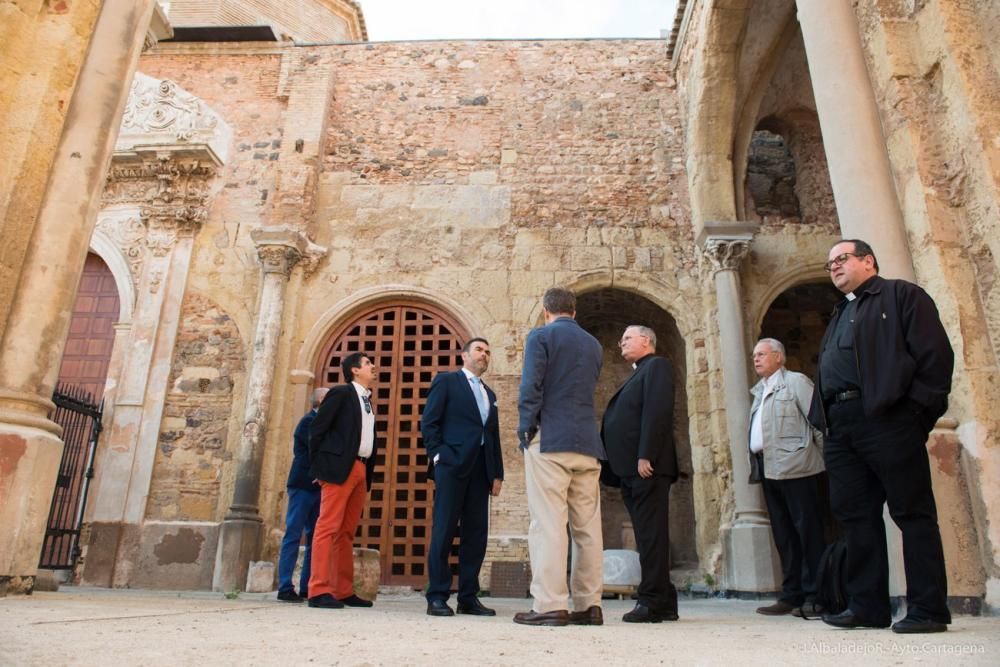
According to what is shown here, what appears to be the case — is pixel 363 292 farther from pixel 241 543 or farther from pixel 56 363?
pixel 56 363

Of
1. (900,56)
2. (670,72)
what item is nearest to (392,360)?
(670,72)

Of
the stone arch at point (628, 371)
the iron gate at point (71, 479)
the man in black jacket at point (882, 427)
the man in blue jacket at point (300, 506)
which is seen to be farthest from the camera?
the stone arch at point (628, 371)

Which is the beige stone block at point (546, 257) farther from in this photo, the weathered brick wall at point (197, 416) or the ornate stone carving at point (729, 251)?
the weathered brick wall at point (197, 416)

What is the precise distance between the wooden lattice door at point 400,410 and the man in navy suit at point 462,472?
4.20m

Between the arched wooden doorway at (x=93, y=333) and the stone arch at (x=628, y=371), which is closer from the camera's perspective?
the arched wooden doorway at (x=93, y=333)

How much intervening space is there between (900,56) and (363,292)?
6.39 meters

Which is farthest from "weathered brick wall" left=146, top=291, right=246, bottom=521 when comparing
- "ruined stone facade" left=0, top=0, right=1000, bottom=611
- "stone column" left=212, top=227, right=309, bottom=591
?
"stone column" left=212, top=227, right=309, bottom=591

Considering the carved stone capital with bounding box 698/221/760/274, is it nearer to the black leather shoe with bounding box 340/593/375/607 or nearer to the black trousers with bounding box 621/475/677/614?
the black trousers with bounding box 621/475/677/614

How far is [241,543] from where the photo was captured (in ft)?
25.8

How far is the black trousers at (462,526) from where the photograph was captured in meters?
4.07

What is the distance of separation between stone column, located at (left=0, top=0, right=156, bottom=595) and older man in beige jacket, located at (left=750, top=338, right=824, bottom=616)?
4201mm

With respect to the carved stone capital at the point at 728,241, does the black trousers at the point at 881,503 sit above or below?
below

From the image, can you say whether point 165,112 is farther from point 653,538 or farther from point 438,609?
point 653,538

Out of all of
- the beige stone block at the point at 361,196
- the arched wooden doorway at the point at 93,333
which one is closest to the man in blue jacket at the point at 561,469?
the beige stone block at the point at 361,196
